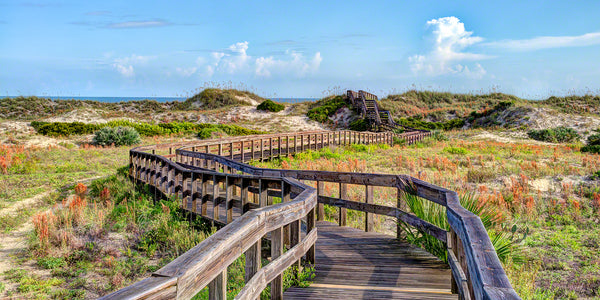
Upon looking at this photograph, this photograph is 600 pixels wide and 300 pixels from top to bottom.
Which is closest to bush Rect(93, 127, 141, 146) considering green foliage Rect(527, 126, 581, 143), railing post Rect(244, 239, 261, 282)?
railing post Rect(244, 239, 261, 282)

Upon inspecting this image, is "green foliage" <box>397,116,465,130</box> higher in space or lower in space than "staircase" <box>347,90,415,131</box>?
lower

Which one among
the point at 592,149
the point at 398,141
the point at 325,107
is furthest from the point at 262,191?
the point at 325,107

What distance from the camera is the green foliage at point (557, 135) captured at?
33194mm

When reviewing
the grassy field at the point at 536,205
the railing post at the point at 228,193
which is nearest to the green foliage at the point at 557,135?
the grassy field at the point at 536,205

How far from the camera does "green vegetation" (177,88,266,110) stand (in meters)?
51.4

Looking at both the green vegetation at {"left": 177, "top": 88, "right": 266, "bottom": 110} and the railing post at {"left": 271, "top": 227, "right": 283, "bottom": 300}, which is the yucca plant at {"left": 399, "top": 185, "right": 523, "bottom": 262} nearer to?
the railing post at {"left": 271, "top": 227, "right": 283, "bottom": 300}

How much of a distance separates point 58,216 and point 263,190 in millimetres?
6307

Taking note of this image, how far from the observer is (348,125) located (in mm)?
44031

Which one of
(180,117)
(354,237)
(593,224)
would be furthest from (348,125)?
(354,237)

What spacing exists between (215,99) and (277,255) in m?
49.7

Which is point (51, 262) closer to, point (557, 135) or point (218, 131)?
point (218, 131)

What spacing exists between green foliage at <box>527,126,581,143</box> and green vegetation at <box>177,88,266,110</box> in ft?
106

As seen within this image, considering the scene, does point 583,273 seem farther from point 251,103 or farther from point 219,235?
point 251,103

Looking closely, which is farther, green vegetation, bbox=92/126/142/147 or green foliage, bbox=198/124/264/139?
green foliage, bbox=198/124/264/139
